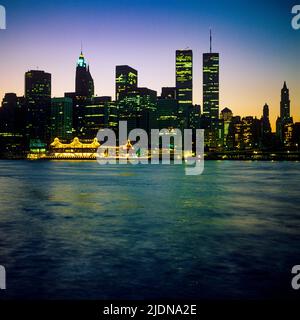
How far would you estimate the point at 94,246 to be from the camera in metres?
15.8

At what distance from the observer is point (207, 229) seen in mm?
19656

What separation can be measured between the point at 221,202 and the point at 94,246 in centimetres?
1786
